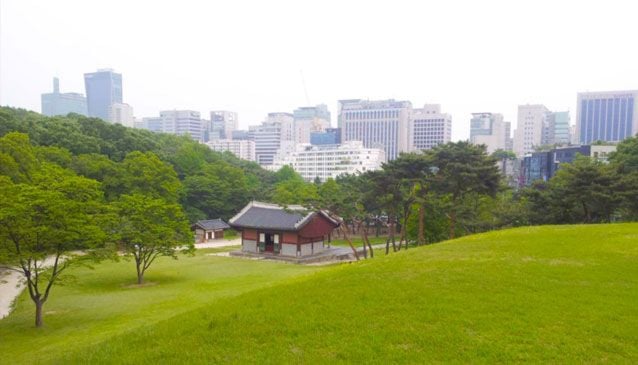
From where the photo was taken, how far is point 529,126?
159m

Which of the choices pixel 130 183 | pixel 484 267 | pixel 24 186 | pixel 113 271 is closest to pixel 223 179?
pixel 130 183

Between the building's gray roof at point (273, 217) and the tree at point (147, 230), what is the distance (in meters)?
10.2

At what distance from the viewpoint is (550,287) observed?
12664 mm

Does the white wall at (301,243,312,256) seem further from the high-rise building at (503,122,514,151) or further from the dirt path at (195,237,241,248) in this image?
the high-rise building at (503,122,514,151)

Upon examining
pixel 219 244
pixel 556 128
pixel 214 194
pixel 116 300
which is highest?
pixel 556 128

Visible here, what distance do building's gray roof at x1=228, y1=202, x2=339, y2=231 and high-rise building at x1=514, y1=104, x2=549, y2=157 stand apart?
13451cm

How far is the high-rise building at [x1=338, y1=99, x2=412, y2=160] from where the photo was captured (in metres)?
164

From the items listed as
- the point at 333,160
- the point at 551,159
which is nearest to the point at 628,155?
the point at 551,159

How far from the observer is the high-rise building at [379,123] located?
6437 inches

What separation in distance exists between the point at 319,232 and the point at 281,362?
32.1 meters

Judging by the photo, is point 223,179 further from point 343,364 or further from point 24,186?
point 343,364

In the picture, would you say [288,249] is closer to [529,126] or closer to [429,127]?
[429,127]

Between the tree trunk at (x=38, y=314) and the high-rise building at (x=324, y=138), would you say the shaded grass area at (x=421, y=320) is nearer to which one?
the tree trunk at (x=38, y=314)

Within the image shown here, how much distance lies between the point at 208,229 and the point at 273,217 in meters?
14.9
